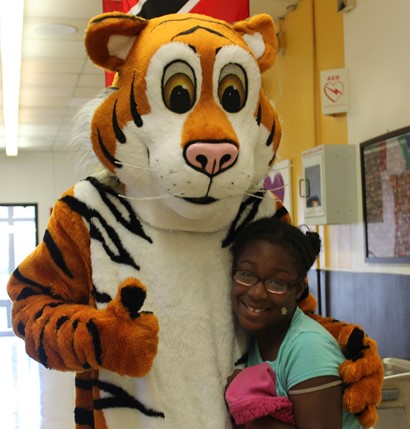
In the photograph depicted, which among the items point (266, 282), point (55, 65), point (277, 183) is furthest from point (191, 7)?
point (55, 65)

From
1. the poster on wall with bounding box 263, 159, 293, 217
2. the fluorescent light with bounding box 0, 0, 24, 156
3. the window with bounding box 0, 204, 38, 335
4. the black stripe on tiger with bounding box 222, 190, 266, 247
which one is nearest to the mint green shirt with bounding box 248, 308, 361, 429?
the black stripe on tiger with bounding box 222, 190, 266, 247

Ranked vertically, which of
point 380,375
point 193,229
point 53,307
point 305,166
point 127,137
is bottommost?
point 380,375

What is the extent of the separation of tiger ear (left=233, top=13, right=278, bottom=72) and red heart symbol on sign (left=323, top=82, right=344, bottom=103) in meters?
2.96

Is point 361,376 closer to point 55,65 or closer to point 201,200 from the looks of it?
point 201,200

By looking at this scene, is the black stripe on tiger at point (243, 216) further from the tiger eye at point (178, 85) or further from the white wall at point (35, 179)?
the white wall at point (35, 179)

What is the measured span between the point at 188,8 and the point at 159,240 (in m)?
0.77

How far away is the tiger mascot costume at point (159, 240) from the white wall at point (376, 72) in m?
2.54

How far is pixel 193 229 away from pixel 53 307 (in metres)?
0.33

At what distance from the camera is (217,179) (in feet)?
4.20

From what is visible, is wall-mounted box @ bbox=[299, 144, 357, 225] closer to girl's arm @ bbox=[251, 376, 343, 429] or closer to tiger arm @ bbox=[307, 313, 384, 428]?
tiger arm @ bbox=[307, 313, 384, 428]

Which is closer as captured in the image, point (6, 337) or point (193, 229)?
point (193, 229)

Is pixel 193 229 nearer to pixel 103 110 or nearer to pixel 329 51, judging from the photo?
pixel 103 110

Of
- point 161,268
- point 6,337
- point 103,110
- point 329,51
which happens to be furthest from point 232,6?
point 6,337

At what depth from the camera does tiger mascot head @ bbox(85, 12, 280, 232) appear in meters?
1.27
